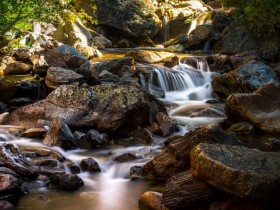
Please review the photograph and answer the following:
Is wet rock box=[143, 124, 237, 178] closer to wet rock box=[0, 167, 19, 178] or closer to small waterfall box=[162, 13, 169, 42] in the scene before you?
wet rock box=[0, 167, 19, 178]

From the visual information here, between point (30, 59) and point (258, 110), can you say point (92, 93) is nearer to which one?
point (258, 110)

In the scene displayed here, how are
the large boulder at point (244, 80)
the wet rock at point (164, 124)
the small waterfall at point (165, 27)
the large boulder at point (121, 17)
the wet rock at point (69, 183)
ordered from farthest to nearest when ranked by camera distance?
the small waterfall at point (165, 27) < the large boulder at point (121, 17) < the large boulder at point (244, 80) < the wet rock at point (164, 124) < the wet rock at point (69, 183)

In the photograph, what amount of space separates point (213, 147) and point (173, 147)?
4.84 ft

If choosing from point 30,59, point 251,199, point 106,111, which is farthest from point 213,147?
point 30,59

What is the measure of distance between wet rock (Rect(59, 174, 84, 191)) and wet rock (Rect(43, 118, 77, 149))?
2028 millimetres

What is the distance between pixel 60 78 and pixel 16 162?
253 inches

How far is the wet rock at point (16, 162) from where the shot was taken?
661 centimetres

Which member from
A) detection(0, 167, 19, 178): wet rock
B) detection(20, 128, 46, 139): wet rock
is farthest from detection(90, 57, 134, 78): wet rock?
detection(0, 167, 19, 178): wet rock

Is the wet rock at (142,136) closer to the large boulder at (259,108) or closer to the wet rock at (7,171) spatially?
the large boulder at (259,108)

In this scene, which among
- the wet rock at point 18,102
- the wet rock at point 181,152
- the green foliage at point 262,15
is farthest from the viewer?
the green foliage at point 262,15

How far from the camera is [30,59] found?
16781mm

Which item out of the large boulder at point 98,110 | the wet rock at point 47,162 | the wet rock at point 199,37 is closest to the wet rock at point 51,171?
the wet rock at point 47,162

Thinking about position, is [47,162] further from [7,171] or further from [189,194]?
[189,194]

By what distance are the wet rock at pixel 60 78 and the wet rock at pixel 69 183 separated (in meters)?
6.43
